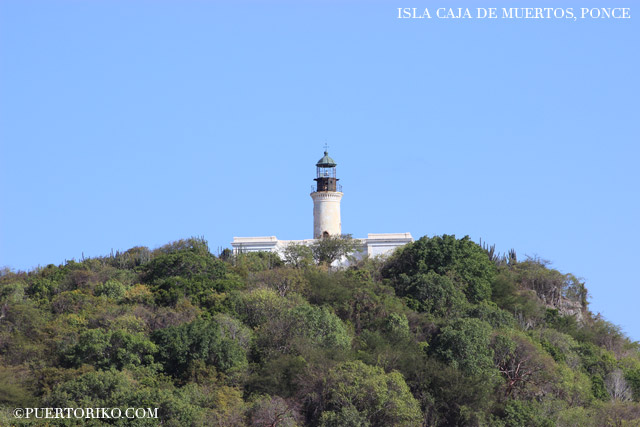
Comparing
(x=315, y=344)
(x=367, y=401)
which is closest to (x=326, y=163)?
(x=315, y=344)

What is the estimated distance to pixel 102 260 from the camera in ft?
237

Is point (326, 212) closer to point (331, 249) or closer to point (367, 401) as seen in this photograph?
point (331, 249)

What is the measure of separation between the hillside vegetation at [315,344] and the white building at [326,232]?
3293 mm

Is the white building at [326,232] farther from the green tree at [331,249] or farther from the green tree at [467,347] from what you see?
the green tree at [467,347]

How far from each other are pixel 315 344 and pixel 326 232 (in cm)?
2072

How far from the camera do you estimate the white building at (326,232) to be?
2908 inches

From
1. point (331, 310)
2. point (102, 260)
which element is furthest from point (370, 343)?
point (102, 260)

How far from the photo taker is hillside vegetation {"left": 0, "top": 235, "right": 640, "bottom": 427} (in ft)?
163

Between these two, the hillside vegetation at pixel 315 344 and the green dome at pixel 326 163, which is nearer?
the hillside vegetation at pixel 315 344

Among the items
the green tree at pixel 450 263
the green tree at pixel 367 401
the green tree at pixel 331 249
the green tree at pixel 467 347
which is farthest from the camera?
the green tree at pixel 331 249

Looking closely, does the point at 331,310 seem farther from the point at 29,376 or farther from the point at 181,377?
the point at 29,376

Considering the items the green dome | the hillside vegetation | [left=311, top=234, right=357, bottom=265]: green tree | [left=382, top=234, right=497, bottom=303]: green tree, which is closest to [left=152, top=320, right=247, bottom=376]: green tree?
the hillside vegetation

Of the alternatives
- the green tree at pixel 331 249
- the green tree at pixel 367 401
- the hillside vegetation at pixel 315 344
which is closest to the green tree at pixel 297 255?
the hillside vegetation at pixel 315 344

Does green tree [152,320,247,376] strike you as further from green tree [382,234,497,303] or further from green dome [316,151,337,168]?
green dome [316,151,337,168]
